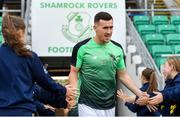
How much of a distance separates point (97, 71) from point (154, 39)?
7.46 meters

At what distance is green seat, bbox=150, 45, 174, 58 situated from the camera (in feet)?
44.8

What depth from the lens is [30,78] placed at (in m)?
5.41

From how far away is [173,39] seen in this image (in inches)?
577

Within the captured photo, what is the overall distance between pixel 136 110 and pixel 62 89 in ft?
10.5

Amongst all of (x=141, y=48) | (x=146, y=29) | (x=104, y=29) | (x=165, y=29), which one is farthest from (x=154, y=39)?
(x=104, y=29)

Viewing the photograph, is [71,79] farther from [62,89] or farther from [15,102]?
[15,102]

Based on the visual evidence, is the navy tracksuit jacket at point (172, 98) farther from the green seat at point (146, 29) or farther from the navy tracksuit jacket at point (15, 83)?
the green seat at point (146, 29)

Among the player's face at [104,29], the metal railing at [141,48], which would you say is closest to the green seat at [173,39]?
the metal railing at [141,48]

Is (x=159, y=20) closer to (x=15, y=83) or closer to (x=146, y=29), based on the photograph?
(x=146, y=29)

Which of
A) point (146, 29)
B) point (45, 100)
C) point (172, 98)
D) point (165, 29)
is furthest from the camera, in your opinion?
point (165, 29)

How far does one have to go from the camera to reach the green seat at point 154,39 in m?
14.4

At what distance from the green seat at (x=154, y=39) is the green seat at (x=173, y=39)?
5.6 inches

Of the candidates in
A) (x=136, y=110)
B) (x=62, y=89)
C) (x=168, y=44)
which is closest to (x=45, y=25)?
(x=168, y=44)

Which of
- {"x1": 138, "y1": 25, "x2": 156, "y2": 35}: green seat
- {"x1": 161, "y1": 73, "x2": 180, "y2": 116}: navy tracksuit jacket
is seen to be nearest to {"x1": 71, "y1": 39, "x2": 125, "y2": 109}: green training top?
{"x1": 161, "y1": 73, "x2": 180, "y2": 116}: navy tracksuit jacket
